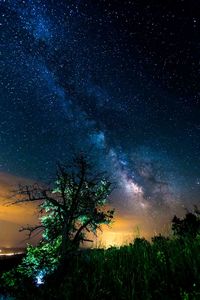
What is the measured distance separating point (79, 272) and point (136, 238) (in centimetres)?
136

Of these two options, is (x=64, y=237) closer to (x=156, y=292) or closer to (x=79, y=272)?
(x=79, y=272)

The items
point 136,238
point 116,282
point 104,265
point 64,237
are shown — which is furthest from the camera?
point 64,237

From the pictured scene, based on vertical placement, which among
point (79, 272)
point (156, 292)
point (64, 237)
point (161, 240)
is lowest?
point (156, 292)

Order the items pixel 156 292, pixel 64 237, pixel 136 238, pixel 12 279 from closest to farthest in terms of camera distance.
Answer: pixel 156 292
pixel 136 238
pixel 12 279
pixel 64 237

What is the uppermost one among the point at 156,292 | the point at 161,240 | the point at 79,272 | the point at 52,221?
the point at 52,221

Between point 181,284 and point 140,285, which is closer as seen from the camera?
point 181,284

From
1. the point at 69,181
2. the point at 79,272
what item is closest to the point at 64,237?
the point at 69,181

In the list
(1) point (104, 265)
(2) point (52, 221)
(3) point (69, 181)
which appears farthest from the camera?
(2) point (52, 221)

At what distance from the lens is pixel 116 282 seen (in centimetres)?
391

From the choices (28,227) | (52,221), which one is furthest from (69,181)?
(52,221)

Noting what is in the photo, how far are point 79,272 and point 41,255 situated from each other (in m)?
5.94

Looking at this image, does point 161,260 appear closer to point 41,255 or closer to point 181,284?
point 181,284

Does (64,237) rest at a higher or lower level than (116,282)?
higher

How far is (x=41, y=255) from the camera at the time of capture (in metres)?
10.8
